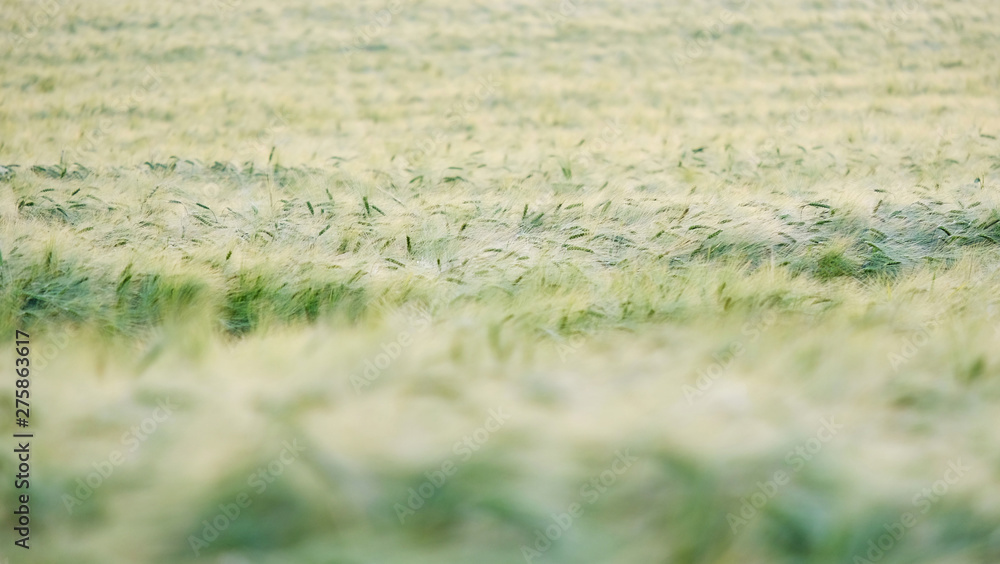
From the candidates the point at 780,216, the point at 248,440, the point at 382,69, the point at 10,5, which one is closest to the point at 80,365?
the point at 248,440

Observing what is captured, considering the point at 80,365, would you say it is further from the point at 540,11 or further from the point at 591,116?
the point at 540,11

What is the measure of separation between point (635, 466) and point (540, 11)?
10.7 m
